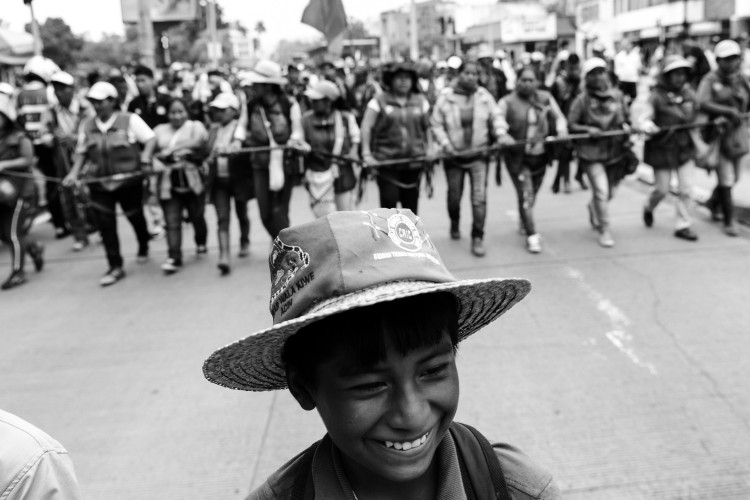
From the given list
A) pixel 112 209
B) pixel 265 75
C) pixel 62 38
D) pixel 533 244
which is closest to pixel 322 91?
pixel 265 75

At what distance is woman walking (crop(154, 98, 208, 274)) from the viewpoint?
769 cm

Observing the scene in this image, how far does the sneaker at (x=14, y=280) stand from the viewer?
7.70 metres

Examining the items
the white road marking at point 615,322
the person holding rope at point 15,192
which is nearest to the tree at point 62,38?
the person holding rope at point 15,192

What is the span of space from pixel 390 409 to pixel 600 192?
6807mm

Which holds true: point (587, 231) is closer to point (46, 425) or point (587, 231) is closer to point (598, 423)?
point (598, 423)

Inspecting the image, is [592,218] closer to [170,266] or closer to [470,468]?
[170,266]

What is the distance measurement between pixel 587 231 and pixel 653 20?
3613 centimetres

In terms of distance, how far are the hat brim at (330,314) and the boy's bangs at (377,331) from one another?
37 mm

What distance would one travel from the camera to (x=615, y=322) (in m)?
5.59

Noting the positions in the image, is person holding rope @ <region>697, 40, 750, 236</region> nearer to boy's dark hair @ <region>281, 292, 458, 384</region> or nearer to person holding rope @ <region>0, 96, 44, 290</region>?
person holding rope @ <region>0, 96, 44, 290</region>

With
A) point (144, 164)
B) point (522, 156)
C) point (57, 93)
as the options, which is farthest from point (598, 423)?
point (57, 93)

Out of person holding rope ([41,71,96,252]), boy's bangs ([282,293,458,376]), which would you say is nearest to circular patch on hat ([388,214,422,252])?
boy's bangs ([282,293,458,376])

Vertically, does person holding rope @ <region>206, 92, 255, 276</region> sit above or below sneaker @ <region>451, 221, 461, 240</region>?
above

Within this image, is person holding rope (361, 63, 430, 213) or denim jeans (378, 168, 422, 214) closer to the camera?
person holding rope (361, 63, 430, 213)
